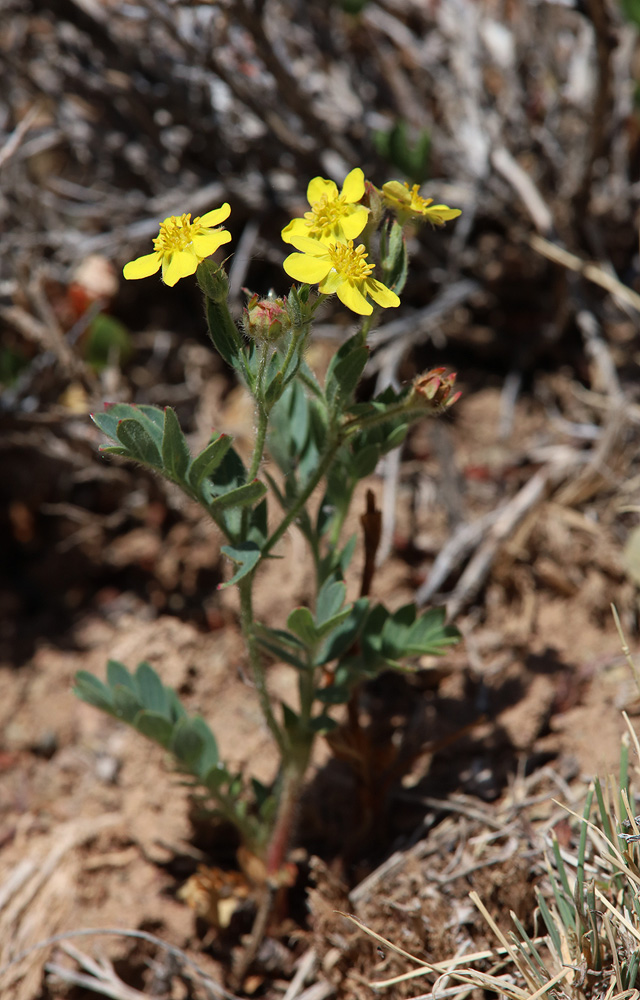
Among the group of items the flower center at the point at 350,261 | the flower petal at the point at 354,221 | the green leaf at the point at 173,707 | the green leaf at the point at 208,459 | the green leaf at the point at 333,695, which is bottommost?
the green leaf at the point at 173,707

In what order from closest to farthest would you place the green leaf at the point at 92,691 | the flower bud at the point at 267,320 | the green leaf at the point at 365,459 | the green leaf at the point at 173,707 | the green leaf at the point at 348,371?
the flower bud at the point at 267,320, the green leaf at the point at 348,371, the green leaf at the point at 365,459, the green leaf at the point at 92,691, the green leaf at the point at 173,707

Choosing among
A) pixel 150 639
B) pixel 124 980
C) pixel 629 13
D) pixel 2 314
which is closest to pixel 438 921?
pixel 124 980

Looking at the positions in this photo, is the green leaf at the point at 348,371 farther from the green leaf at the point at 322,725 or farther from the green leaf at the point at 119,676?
the green leaf at the point at 119,676

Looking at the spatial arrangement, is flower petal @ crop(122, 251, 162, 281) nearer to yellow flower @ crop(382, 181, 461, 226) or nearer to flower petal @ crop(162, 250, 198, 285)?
flower petal @ crop(162, 250, 198, 285)

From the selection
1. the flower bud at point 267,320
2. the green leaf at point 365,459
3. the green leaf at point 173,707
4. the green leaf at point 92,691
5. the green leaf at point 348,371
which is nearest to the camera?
the flower bud at point 267,320

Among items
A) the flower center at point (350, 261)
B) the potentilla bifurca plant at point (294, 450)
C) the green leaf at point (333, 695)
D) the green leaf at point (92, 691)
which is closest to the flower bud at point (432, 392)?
the potentilla bifurca plant at point (294, 450)
